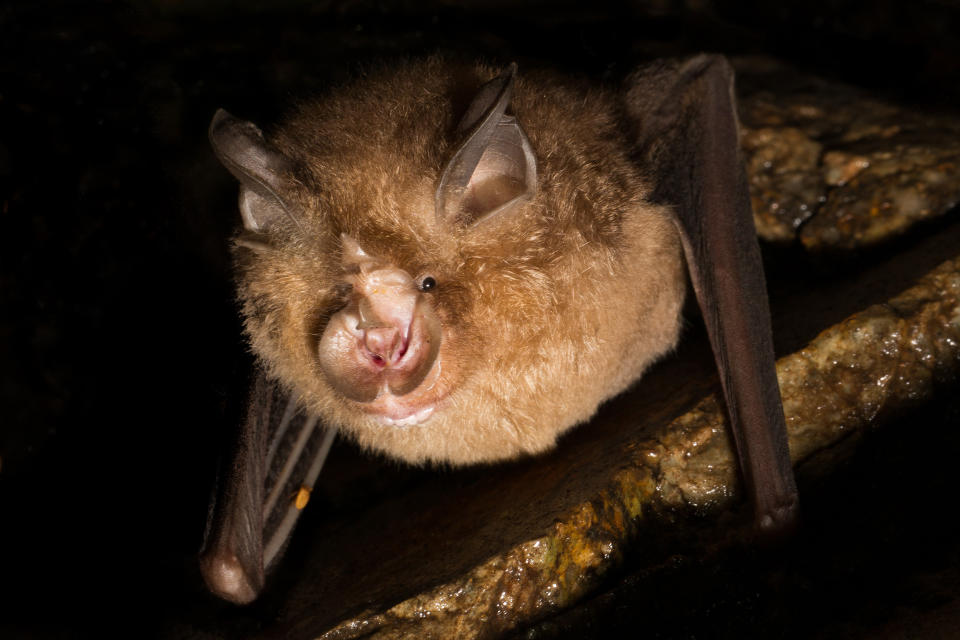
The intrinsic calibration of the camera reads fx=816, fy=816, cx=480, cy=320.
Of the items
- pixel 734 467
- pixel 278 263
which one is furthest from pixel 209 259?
pixel 734 467

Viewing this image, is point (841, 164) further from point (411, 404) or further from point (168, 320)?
point (168, 320)

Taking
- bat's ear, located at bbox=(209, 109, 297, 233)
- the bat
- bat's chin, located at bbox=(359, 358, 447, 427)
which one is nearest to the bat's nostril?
the bat

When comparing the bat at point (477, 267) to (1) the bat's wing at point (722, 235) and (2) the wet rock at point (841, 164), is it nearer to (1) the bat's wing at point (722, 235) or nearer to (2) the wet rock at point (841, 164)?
(1) the bat's wing at point (722, 235)

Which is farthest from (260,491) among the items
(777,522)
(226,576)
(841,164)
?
(841,164)

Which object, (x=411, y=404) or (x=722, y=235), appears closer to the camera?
(x=411, y=404)

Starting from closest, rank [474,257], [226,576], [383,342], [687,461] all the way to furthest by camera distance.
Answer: [383,342], [474,257], [687,461], [226,576]

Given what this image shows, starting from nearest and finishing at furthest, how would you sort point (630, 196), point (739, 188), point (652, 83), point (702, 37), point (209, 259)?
point (630, 196), point (739, 188), point (652, 83), point (209, 259), point (702, 37)

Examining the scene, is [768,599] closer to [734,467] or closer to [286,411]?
[734,467]
